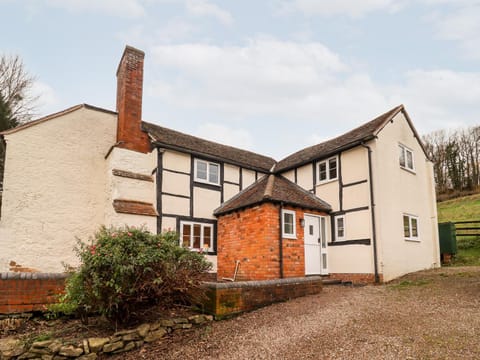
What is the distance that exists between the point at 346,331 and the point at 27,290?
6.70 meters

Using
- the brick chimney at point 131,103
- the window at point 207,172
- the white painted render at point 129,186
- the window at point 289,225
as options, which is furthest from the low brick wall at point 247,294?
the brick chimney at point 131,103

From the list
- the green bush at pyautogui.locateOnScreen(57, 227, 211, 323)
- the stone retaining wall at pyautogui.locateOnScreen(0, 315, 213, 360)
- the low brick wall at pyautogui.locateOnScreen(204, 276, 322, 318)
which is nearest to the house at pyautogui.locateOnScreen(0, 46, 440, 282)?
the low brick wall at pyautogui.locateOnScreen(204, 276, 322, 318)

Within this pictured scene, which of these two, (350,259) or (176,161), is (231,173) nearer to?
(176,161)

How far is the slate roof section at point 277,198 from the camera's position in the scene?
1145 cm

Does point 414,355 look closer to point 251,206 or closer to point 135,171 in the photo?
point 251,206

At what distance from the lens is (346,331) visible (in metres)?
6.04

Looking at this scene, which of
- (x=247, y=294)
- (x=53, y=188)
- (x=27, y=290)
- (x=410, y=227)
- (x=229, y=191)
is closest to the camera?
(x=27, y=290)

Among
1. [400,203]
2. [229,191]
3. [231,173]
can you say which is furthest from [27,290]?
[400,203]

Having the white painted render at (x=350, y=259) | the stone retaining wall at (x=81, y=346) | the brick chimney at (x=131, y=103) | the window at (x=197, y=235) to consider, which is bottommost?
the stone retaining wall at (x=81, y=346)

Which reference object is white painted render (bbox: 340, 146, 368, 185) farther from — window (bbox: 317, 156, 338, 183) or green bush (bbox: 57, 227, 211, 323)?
green bush (bbox: 57, 227, 211, 323)

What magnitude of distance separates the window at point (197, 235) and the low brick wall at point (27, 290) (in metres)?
5.52

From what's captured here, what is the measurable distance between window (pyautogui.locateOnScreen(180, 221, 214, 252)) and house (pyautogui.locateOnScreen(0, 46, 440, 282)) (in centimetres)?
4

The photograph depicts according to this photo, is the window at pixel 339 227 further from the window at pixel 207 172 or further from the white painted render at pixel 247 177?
the window at pixel 207 172

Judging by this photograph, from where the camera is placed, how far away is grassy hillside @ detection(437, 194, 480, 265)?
15.7m
